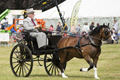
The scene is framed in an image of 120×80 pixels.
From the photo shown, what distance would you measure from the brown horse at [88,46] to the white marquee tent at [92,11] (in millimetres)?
19047

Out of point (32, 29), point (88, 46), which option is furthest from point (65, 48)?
point (32, 29)

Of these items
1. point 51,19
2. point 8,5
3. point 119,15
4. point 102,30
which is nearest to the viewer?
point 102,30

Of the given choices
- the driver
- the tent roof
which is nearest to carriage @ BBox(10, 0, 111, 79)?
the driver

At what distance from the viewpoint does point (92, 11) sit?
30.8 meters

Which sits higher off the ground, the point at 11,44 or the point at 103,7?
the point at 103,7

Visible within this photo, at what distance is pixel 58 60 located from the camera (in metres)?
11.8

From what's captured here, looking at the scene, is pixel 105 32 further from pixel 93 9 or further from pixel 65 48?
pixel 93 9

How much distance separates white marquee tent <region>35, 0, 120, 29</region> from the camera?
98.9ft

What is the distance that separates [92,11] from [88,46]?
20323mm

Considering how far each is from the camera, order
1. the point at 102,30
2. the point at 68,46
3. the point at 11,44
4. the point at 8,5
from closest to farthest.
Result: 1. the point at 102,30
2. the point at 68,46
3. the point at 11,44
4. the point at 8,5

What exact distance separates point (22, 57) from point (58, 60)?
1.09 meters

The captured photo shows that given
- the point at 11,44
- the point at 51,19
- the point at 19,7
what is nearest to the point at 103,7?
the point at 51,19

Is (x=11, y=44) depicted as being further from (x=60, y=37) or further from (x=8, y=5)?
(x=8, y=5)

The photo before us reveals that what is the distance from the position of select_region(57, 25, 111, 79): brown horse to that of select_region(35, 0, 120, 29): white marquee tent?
750 inches
